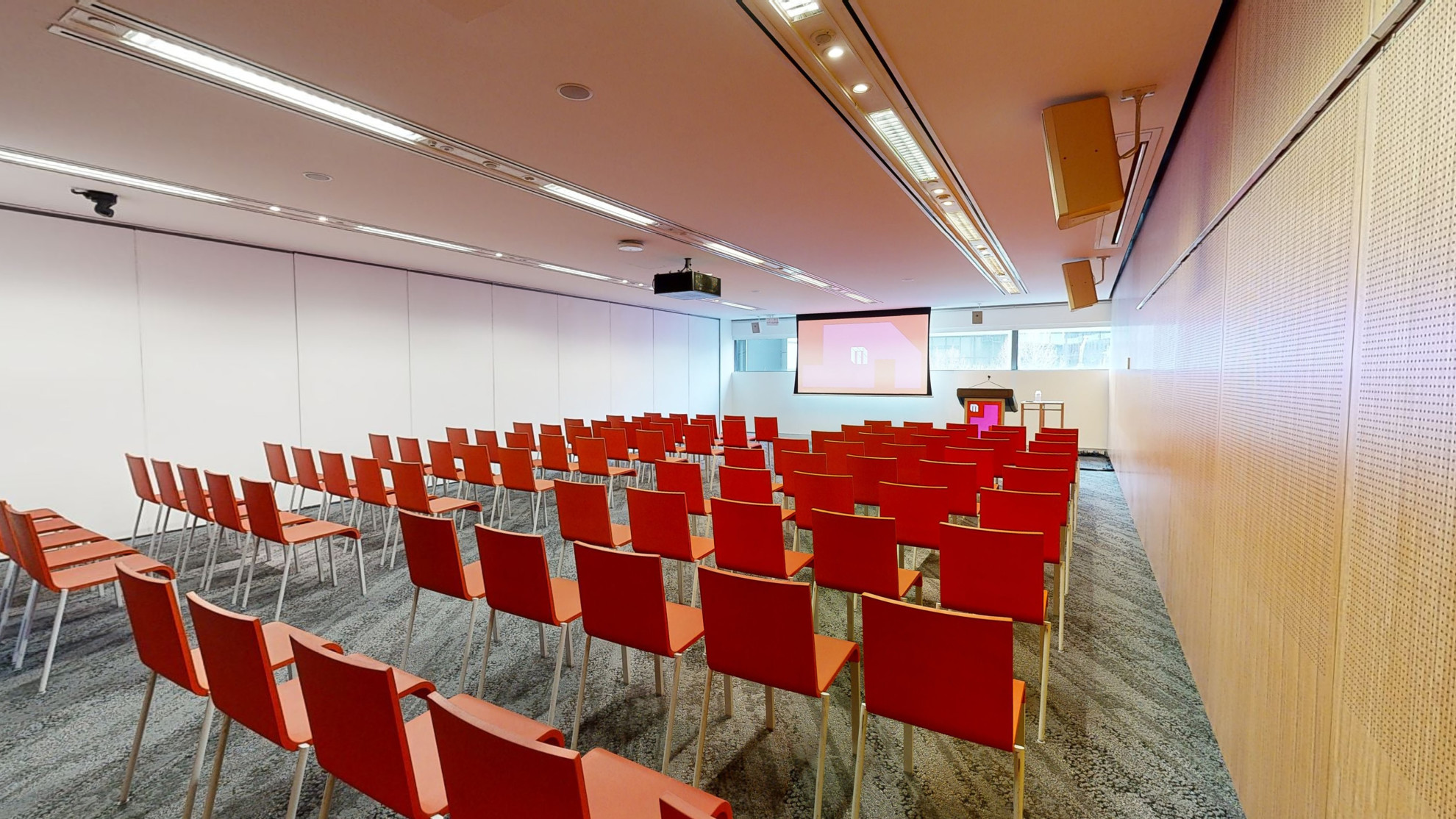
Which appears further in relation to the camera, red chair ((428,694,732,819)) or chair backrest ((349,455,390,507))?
chair backrest ((349,455,390,507))

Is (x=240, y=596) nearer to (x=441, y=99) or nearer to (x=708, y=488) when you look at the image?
(x=441, y=99)

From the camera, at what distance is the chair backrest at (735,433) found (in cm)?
895

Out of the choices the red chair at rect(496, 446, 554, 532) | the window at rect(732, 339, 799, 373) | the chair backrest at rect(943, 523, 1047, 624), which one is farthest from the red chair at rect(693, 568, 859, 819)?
the window at rect(732, 339, 799, 373)

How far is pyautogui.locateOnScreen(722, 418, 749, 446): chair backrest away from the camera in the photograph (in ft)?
29.4

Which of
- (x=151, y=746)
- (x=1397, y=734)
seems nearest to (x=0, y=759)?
(x=151, y=746)

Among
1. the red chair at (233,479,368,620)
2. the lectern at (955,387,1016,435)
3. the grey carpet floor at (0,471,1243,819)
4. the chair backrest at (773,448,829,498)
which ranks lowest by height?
the grey carpet floor at (0,471,1243,819)

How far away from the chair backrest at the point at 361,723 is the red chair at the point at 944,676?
4.65ft

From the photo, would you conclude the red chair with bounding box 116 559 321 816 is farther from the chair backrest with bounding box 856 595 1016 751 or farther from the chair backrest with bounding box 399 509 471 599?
the chair backrest with bounding box 856 595 1016 751

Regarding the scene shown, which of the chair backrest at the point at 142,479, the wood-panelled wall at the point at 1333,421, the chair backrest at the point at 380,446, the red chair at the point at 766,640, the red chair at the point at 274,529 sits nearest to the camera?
the wood-panelled wall at the point at 1333,421

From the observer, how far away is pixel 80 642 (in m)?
3.74

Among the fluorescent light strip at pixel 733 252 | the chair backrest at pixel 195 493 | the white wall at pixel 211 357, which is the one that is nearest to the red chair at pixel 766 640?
the chair backrest at pixel 195 493

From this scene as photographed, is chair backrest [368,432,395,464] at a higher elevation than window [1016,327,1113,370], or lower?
lower

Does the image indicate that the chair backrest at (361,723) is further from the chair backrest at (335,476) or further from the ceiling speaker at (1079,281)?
the ceiling speaker at (1079,281)

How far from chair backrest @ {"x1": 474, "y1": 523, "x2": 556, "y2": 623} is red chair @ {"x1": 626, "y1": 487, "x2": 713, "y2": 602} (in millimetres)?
943
